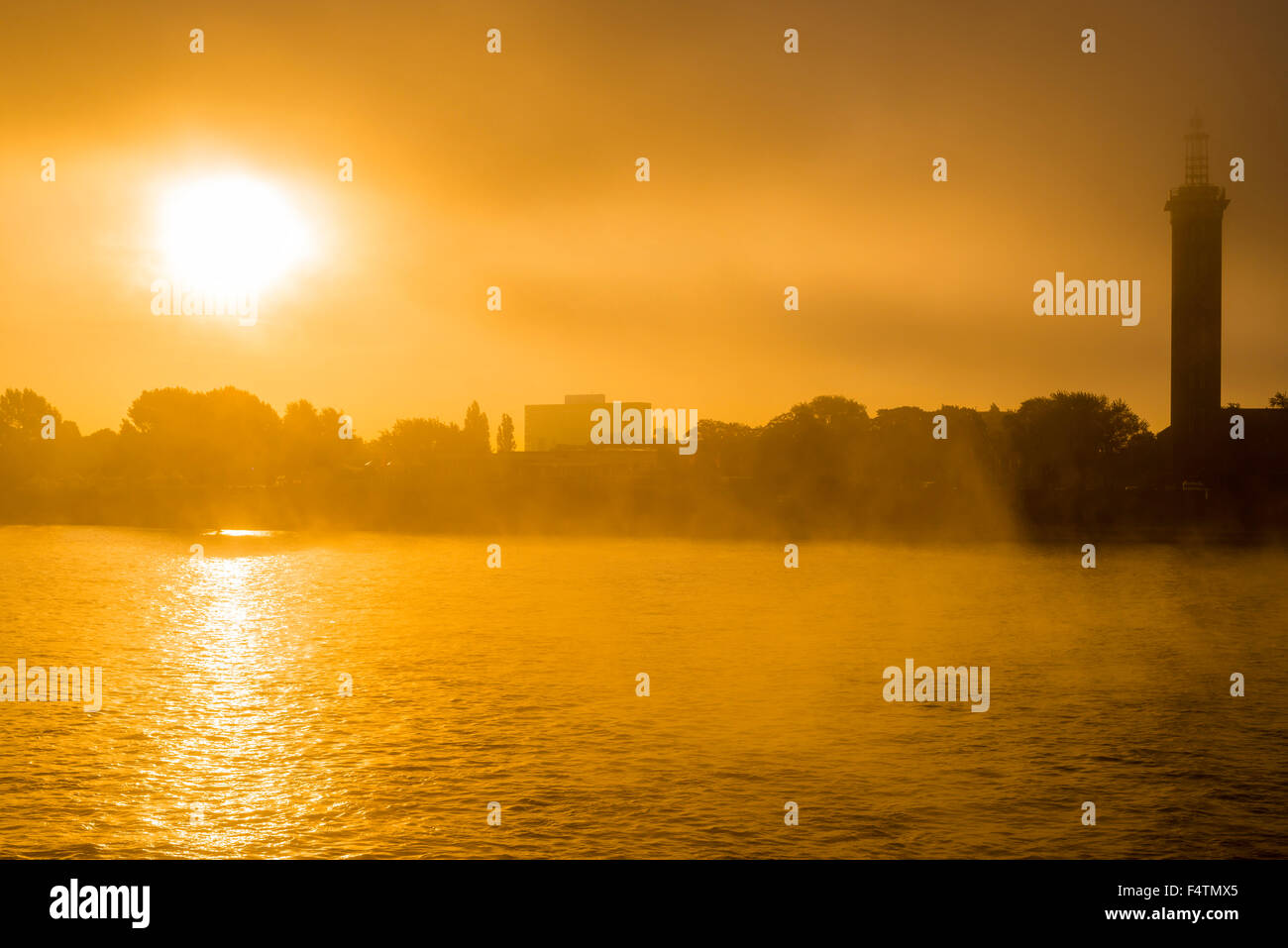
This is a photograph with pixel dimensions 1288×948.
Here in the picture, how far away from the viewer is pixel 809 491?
372 ft

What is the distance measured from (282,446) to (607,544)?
98.3m

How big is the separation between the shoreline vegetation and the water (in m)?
37.9

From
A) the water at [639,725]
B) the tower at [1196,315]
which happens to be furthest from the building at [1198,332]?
the water at [639,725]

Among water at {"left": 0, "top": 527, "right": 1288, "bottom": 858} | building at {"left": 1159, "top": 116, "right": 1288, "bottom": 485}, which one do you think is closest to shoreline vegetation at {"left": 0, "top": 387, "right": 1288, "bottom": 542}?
building at {"left": 1159, "top": 116, "right": 1288, "bottom": 485}

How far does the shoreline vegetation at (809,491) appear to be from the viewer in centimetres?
9456

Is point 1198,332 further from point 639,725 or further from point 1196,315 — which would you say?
point 639,725

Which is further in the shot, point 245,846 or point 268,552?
point 268,552

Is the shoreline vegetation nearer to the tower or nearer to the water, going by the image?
the tower

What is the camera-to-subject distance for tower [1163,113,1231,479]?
9575 centimetres

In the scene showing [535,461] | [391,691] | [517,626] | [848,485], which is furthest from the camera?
[535,461]

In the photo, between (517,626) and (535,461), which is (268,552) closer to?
(517,626)

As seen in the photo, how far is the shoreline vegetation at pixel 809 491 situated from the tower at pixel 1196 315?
17.3 ft

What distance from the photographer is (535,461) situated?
171875mm
